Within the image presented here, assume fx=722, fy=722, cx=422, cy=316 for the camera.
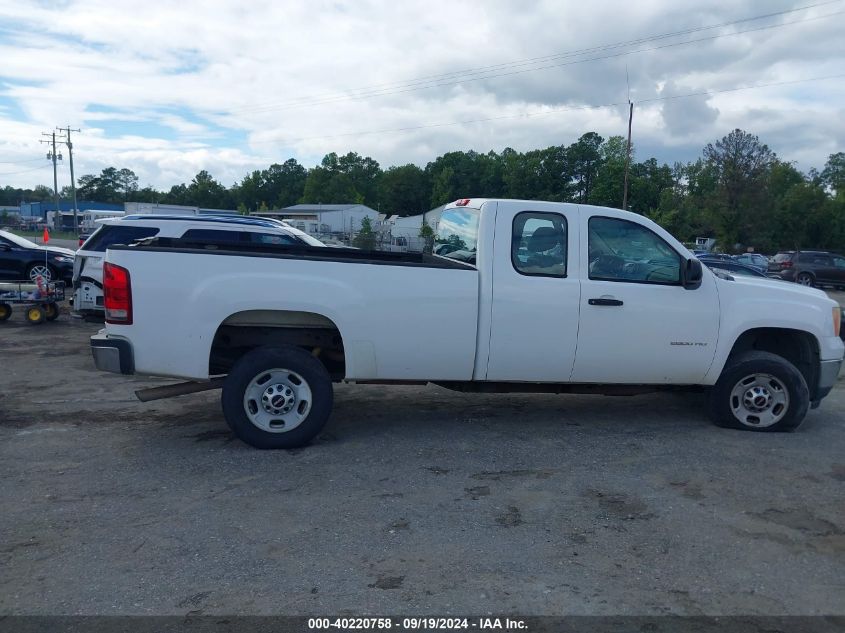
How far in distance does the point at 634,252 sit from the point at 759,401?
181cm

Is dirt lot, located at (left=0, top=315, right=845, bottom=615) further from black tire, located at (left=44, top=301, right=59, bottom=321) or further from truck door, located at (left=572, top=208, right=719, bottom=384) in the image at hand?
black tire, located at (left=44, top=301, right=59, bottom=321)

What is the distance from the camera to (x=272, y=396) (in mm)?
5867

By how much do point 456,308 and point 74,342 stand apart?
8.04 metres

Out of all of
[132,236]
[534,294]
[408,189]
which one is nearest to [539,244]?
[534,294]

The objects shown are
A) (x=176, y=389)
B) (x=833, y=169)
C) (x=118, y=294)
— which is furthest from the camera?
(x=833, y=169)

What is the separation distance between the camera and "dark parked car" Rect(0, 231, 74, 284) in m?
15.9

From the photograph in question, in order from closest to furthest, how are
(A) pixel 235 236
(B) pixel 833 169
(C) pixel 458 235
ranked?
(C) pixel 458 235 < (A) pixel 235 236 < (B) pixel 833 169

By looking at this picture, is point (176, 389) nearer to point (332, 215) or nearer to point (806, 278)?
point (806, 278)

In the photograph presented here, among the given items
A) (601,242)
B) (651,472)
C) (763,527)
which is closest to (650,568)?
(763,527)

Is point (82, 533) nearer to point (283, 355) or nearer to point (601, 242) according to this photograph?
point (283, 355)

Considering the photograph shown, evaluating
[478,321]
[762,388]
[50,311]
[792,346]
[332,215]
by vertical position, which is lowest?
[50,311]

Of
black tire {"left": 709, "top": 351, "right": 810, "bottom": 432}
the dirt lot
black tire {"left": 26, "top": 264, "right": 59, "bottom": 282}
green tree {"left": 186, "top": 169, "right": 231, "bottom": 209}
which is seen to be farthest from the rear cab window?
green tree {"left": 186, "top": 169, "right": 231, "bottom": 209}

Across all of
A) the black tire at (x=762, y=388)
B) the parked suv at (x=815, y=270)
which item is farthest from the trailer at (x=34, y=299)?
the parked suv at (x=815, y=270)

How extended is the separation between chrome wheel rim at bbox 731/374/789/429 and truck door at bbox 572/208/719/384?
0.48 m
